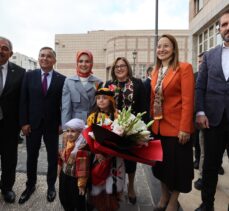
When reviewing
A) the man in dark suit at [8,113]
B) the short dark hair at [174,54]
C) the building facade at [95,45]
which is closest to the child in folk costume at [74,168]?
the man in dark suit at [8,113]

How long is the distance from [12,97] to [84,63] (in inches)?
40.8

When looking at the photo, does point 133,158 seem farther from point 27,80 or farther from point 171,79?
point 27,80

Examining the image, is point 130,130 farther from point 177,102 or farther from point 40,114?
point 40,114

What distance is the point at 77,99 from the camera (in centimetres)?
371

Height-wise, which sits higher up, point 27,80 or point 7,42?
point 7,42

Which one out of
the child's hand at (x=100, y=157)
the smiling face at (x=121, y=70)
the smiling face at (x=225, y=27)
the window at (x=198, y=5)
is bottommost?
the child's hand at (x=100, y=157)

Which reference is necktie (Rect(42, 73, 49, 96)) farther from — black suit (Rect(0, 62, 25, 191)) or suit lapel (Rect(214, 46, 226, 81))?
suit lapel (Rect(214, 46, 226, 81))

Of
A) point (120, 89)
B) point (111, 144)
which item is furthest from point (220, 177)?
point (111, 144)

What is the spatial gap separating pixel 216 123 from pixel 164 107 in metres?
0.58

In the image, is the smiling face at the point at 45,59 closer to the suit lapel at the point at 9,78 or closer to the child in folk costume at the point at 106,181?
the suit lapel at the point at 9,78

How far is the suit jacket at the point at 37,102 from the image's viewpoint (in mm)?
3891

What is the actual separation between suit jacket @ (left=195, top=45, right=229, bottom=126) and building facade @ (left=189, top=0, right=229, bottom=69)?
10.3 metres

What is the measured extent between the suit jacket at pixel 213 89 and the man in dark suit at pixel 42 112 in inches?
71.5

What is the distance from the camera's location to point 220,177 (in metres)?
4.93
